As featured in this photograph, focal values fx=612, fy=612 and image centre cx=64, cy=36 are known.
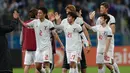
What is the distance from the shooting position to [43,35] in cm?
1730

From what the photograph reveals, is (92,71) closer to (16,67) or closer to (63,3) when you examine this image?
(16,67)

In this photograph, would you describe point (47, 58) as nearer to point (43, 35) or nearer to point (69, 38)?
point (43, 35)

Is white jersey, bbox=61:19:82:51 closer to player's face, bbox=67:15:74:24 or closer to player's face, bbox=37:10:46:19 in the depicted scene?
player's face, bbox=67:15:74:24

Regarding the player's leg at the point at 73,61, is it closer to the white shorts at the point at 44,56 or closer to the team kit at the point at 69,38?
the team kit at the point at 69,38

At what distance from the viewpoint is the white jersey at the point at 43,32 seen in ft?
56.7

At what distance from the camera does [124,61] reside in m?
27.6

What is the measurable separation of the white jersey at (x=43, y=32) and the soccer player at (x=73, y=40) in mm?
562

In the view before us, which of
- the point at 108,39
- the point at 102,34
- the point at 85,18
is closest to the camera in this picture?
the point at 108,39

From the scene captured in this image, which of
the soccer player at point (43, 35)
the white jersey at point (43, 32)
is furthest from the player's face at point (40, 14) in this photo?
the white jersey at point (43, 32)

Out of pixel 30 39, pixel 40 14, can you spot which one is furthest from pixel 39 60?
pixel 30 39

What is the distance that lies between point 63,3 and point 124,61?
4535mm

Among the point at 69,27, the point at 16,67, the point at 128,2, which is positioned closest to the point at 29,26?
the point at 69,27

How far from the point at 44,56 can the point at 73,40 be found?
0.96 metres

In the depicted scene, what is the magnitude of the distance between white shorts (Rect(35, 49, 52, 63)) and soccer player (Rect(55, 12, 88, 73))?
0.54 m
